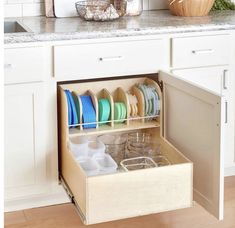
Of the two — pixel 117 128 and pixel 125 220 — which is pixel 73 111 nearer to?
pixel 117 128

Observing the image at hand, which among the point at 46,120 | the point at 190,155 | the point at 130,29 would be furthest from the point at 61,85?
the point at 190,155

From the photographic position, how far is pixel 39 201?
281cm

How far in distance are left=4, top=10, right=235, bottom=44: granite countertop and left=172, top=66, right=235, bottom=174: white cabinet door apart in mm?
218

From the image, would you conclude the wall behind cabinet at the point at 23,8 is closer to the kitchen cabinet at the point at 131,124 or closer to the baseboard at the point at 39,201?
the kitchen cabinet at the point at 131,124

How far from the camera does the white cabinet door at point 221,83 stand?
288 cm

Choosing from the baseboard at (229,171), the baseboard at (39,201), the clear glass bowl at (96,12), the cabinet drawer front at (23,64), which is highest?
the clear glass bowl at (96,12)

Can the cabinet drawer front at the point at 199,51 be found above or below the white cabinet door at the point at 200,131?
above

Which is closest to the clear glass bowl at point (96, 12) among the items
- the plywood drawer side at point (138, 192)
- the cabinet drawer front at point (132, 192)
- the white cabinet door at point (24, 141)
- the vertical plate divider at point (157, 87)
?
the vertical plate divider at point (157, 87)

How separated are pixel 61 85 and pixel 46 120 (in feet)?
0.67

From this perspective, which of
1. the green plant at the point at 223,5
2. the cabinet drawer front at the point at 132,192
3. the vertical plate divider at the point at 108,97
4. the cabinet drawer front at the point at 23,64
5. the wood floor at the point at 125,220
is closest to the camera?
the cabinet drawer front at the point at 132,192

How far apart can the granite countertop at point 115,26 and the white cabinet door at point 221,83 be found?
0.22 m

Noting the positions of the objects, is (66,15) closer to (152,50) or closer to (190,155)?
(152,50)

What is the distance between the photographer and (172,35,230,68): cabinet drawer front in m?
2.79

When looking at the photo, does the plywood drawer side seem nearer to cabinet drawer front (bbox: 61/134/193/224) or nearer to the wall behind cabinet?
cabinet drawer front (bbox: 61/134/193/224)
